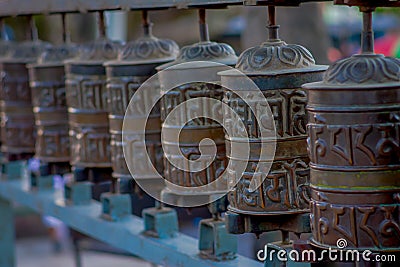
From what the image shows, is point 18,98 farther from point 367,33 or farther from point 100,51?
point 367,33

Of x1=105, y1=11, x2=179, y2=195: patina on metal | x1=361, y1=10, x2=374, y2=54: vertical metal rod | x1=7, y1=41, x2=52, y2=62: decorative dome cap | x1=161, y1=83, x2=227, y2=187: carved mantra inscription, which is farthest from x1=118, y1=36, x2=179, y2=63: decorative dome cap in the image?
x1=7, y1=41, x2=52, y2=62: decorative dome cap

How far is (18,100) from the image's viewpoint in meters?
3.15

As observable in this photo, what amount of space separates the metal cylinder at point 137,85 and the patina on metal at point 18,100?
89cm

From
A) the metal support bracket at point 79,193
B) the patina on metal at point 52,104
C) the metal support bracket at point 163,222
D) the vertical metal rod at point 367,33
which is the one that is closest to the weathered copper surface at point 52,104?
the patina on metal at point 52,104

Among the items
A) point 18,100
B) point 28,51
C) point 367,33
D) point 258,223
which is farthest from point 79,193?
point 367,33

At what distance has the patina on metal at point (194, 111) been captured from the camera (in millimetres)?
1960

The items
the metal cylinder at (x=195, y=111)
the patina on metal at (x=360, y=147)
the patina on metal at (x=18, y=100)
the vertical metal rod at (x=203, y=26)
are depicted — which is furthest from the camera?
the patina on metal at (x=18, y=100)

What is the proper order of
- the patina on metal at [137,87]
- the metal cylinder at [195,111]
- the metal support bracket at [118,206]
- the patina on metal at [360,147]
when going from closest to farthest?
the patina on metal at [360,147], the metal cylinder at [195,111], the patina on metal at [137,87], the metal support bracket at [118,206]

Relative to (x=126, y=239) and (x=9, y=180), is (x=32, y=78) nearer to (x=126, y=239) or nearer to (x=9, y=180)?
(x=126, y=239)

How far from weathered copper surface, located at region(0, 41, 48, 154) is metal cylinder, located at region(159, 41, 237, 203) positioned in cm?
121

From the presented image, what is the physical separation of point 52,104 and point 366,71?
4.99ft

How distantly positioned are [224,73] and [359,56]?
315 mm

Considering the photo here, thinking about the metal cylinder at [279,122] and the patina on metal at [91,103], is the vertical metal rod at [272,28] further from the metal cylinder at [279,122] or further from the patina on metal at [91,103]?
the patina on metal at [91,103]

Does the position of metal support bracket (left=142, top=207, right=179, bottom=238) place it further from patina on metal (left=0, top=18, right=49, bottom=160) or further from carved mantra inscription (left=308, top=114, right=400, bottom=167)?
carved mantra inscription (left=308, top=114, right=400, bottom=167)
